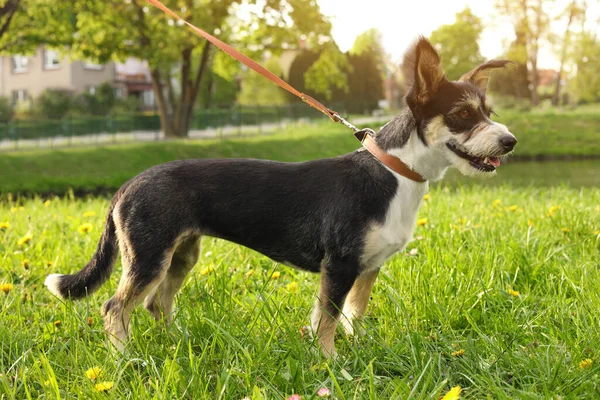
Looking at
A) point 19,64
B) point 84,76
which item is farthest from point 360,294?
point 19,64

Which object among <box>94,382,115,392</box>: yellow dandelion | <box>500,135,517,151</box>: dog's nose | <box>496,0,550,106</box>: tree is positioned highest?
<box>496,0,550,106</box>: tree

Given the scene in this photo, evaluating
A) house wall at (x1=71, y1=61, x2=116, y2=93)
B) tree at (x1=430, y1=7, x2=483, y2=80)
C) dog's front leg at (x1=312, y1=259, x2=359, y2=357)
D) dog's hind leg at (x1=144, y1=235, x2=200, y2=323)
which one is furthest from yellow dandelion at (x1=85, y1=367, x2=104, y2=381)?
tree at (x1=430, y1=7, x2=483, y2=80)

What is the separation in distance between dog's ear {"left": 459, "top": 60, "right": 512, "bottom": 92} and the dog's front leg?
126 centimetres

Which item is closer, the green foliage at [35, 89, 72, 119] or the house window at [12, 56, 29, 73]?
the green foliage at [35, 89, 72, 119]

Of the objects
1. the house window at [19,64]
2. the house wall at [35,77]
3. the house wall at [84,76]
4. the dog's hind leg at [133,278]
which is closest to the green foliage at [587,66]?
the house wall at [84,76]

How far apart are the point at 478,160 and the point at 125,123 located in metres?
27.2

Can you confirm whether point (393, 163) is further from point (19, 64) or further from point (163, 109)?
point (19, 64)

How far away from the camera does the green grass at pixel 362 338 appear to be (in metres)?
2.74

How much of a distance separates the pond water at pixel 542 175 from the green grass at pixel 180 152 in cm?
183

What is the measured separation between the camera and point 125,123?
28.5m

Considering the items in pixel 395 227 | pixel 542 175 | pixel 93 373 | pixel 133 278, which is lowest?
pixel 542 175

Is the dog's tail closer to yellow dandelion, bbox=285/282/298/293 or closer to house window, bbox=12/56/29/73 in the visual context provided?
yellow dandelion, bbox=285/282/298/293

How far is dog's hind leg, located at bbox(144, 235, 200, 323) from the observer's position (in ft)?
12.3

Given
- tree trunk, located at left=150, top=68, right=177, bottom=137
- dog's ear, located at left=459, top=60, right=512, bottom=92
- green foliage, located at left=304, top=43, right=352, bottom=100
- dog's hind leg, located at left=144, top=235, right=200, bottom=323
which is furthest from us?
tree trunk, located at left=150, top=68, right=177, bottom=137
